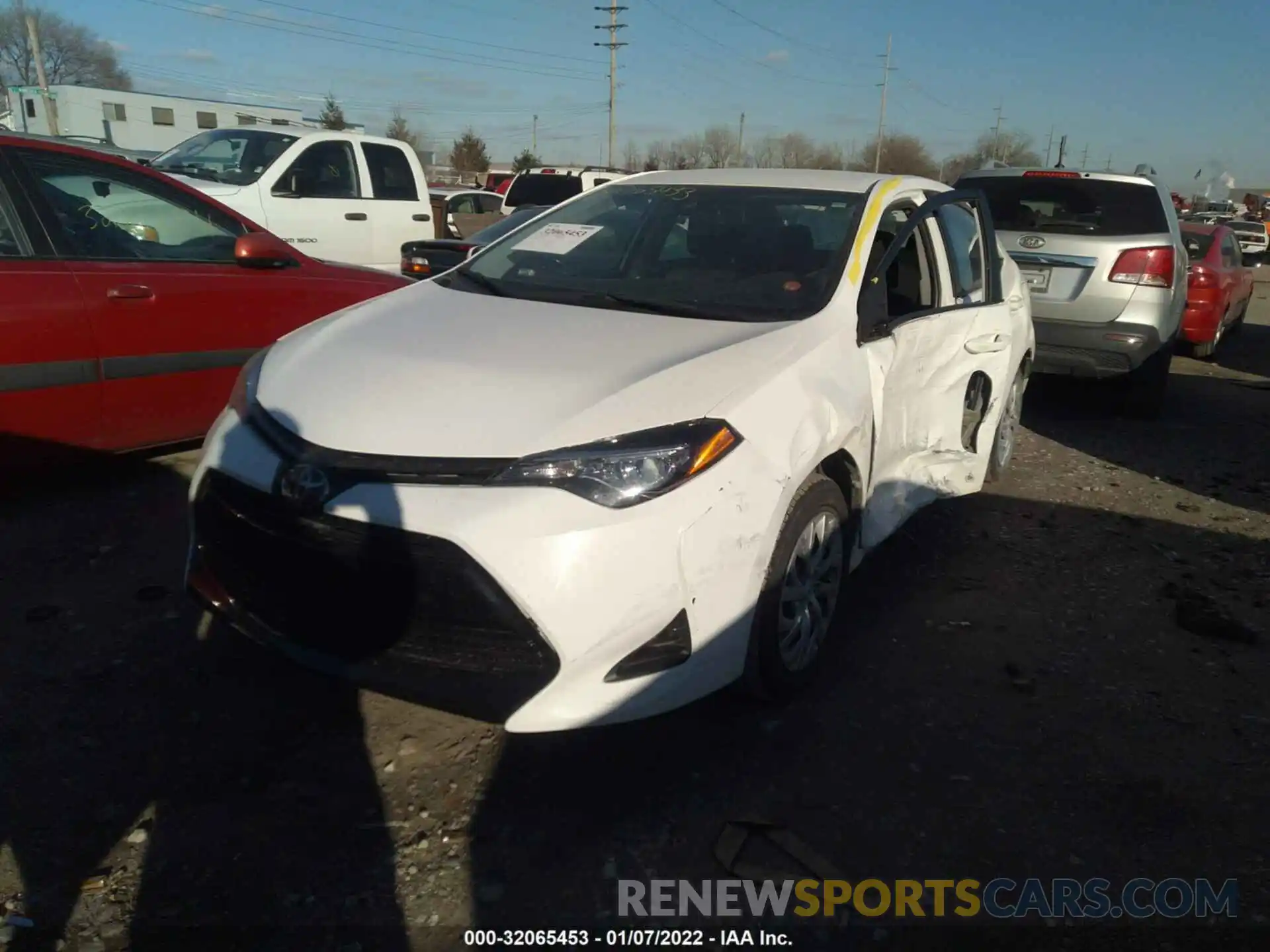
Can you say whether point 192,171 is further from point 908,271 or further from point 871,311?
point 871,311

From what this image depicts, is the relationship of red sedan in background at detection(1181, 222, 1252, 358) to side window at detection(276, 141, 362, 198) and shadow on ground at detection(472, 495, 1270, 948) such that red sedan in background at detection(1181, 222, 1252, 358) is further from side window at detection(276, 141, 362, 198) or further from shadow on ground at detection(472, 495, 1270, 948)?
side window at detection(276, 141, 362, 198)

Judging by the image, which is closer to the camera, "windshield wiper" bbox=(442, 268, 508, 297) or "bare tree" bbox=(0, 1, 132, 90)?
"windshield wiper" bbox=(442, 268, 508, 297)

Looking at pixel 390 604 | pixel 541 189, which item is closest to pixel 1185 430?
pixel 390 604

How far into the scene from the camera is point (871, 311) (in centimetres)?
328

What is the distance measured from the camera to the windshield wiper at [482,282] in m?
3.57

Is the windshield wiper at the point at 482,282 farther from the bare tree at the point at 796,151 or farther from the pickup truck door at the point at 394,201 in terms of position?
the bare tree at the point at 796,151

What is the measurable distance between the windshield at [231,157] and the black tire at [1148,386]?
7.07 metres

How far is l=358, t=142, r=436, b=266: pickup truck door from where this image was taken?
899cm

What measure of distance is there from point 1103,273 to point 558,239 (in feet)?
13.9

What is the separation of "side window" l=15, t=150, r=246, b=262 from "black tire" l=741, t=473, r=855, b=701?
131 inches

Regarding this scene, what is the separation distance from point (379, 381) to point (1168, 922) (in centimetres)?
241

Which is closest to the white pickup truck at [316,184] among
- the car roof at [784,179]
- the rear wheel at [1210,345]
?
the car roof at [784,179]

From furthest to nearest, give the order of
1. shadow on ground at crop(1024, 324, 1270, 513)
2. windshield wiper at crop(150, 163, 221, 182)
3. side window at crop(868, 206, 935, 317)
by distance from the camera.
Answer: windshield wiper at crop(150, 163, 221, 182)
shadow on ground at crop(1024, 324, 1270, 513)
side window at crop(868, 206, 935, 317)

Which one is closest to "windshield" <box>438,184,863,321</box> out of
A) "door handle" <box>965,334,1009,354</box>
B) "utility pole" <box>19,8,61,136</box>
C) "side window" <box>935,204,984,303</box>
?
"side window" <box>935,204,984,303</box>
